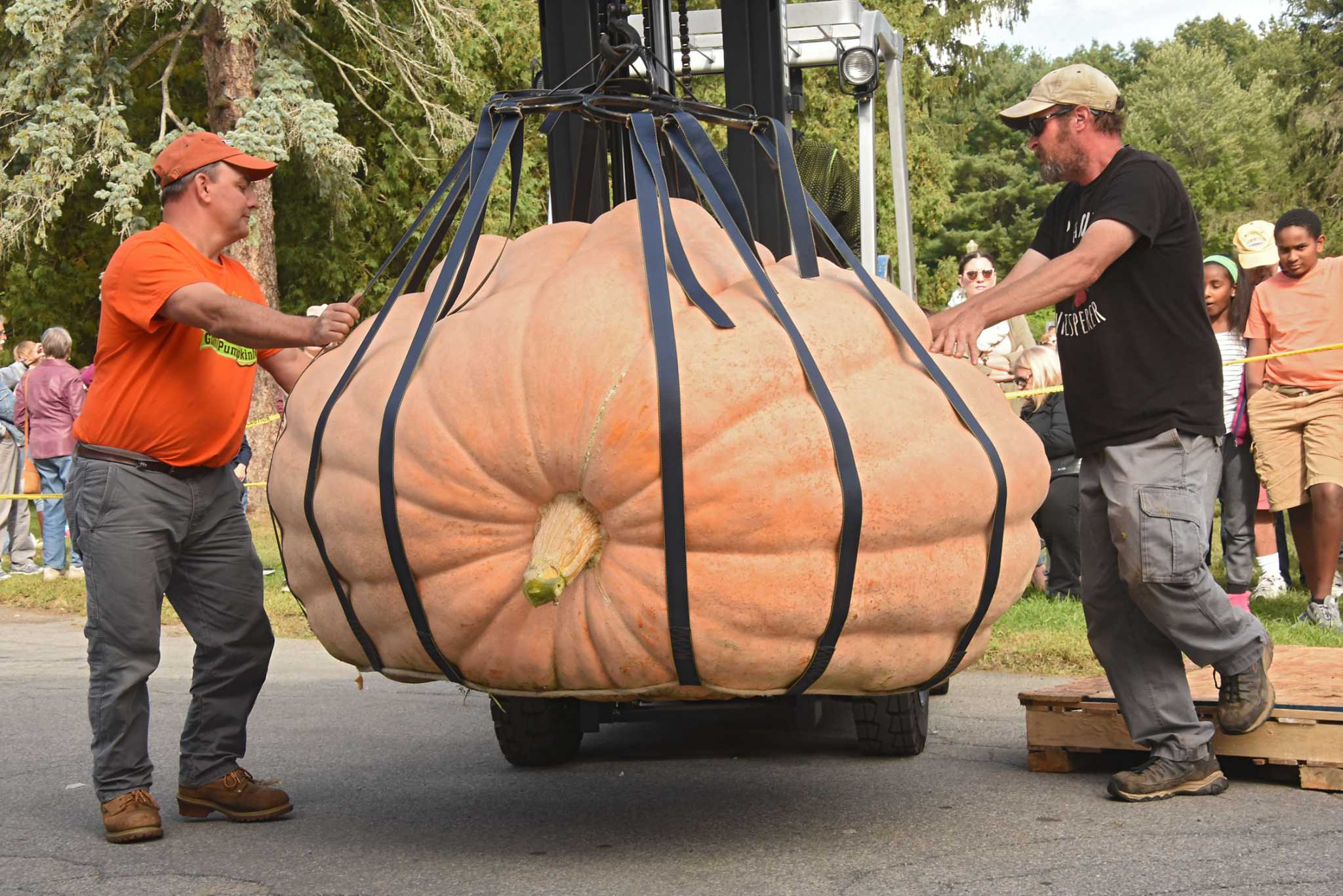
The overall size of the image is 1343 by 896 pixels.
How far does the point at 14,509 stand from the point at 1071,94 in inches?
453

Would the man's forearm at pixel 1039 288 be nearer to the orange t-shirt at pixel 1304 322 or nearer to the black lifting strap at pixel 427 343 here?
the black lifting strap at pixel 427 343

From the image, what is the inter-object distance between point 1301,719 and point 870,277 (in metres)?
2.09

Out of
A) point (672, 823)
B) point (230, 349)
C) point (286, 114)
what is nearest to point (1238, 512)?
point (672, 823)

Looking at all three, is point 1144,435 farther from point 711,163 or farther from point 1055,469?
point 1055,469

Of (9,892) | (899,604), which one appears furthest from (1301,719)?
(9,892)

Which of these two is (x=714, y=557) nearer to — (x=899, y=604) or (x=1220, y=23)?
(x=899, y=604)

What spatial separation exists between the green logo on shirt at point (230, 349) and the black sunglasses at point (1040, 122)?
8.67 feet

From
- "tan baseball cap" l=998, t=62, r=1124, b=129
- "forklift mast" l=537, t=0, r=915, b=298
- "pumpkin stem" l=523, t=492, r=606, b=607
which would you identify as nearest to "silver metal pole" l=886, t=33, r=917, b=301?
"forklift mast" l=537, t=0, r=915, b=298

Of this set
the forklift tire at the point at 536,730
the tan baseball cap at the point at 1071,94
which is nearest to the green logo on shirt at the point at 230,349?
the forklift tire at the point at 536,730

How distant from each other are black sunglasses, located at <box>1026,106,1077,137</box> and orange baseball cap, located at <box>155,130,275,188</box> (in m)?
2.55

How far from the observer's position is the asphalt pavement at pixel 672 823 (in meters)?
3.96

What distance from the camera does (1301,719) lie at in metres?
4.67

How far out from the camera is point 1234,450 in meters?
8.40

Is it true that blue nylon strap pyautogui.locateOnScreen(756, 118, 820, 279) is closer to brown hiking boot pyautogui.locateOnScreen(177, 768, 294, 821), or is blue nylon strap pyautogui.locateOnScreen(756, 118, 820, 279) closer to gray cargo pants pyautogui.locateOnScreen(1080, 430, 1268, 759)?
gray cargo pants pyautogui.locateOnScreen(1080, 430, 1268, 759)
